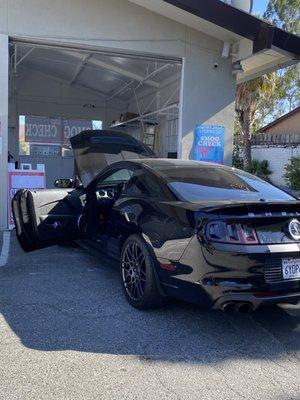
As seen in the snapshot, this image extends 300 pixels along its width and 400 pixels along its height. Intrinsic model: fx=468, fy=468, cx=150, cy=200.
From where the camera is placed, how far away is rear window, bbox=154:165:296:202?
4.57m

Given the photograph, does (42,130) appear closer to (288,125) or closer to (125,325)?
(125,325)

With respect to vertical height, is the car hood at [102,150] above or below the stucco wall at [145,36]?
below

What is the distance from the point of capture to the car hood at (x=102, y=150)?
7129 millimetres

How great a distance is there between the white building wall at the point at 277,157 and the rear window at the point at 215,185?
18.4m

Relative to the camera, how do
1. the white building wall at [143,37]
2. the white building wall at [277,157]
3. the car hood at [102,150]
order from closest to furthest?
the car hood at [102,150], the white building wall at [143,37], the white building wall at [277,157]

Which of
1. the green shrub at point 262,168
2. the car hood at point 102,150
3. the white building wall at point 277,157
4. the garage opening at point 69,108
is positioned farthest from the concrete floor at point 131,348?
the green shrub at point 262,168

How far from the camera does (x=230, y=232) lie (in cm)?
397

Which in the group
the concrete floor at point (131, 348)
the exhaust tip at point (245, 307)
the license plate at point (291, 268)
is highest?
the license plate at point (291, 268)

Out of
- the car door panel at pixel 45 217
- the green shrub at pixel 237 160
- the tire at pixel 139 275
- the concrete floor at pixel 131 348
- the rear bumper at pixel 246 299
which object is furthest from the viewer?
the green shrub at pixel 237 160

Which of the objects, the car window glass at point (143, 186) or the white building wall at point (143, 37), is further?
the white building wall at point (143, 37)

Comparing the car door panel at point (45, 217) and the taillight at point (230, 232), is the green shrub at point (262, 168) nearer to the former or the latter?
the car door panel at point (45, 217)

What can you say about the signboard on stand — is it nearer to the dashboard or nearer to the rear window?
the dashboard

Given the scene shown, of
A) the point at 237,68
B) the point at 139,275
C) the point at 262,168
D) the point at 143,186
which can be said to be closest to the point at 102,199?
the point at 143,186

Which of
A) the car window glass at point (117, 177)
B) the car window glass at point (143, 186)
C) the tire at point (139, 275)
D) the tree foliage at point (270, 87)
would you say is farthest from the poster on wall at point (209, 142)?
the tree foliage at point (270, 87)
